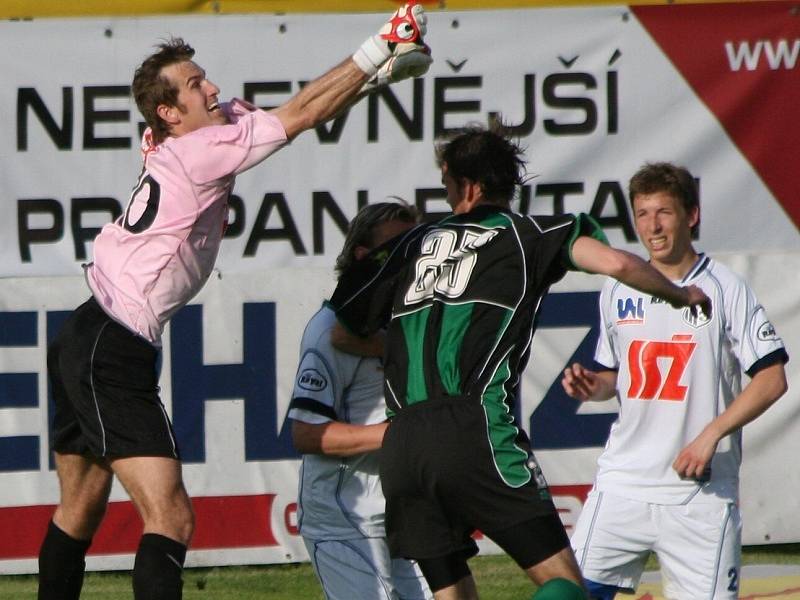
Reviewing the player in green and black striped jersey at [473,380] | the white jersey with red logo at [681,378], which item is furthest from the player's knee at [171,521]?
the white jersey with red logo at [681,378]

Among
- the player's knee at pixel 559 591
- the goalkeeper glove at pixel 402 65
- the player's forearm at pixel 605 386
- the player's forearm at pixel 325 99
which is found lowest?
the player's knee at pixel 559 591

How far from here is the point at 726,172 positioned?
22.4 ft

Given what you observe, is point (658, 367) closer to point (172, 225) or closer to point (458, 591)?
point (458, 591)

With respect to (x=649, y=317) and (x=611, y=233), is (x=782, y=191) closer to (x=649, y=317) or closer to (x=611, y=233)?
(x=611, y=233)

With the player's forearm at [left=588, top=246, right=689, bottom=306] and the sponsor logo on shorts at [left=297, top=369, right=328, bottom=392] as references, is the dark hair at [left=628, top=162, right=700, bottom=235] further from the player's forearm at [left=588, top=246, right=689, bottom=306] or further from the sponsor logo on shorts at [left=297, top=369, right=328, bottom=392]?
the sponsor logo on shorts at [left=297, top=369, right=328, bottom=392]

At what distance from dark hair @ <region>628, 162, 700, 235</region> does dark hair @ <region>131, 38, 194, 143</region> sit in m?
1.57

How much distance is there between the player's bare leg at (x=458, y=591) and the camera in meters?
3.91

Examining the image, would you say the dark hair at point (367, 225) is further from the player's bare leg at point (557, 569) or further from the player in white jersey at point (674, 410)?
the player's bare leg at point (557, 569)

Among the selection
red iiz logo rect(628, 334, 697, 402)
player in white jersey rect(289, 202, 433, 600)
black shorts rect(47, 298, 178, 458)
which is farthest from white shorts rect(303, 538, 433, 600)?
red iiz logo rect(628, 334, 697, 402)

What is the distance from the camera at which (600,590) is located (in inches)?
189

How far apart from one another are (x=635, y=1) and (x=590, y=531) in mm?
2988

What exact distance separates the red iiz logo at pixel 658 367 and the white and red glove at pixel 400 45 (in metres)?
1.38

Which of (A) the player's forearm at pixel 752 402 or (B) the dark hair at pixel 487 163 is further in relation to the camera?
(A) the player's forearm at pixel 752 402

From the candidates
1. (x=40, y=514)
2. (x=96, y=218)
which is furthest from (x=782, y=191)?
(x=40, y=514)
